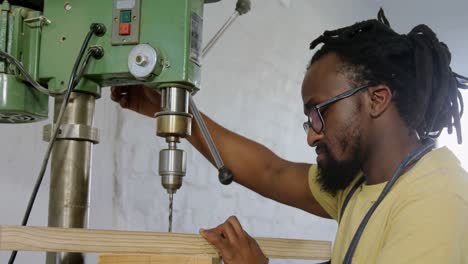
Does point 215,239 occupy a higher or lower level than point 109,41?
lower

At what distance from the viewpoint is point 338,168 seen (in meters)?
1.26

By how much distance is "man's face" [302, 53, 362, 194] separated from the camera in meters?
1.23

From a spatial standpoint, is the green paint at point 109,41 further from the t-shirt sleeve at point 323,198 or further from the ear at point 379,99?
→ the t-shirt sleeve at point 323,198

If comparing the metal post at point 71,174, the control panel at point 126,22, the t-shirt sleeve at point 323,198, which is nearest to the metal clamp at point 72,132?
the metal post at point 71,174

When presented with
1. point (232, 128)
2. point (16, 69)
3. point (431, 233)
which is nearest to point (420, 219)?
point (431, 233)

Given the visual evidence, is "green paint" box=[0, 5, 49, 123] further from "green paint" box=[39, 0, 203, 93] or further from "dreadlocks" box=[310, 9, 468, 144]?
"dreadlocks" box=[310, 9, 468, 144]

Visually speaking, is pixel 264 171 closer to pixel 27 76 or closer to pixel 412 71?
pixel 412 71

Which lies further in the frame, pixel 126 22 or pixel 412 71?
pixel 412 71

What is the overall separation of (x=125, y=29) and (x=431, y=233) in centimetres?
57

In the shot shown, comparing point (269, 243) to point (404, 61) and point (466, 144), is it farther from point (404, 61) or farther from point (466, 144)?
point (466, 144)

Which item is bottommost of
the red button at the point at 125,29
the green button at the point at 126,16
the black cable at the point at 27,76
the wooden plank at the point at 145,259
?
the wooden plank at the point at 145,259

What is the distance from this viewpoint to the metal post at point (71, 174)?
89 cm

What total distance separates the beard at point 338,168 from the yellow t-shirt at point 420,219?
0.07 m

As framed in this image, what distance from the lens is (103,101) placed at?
167cm
